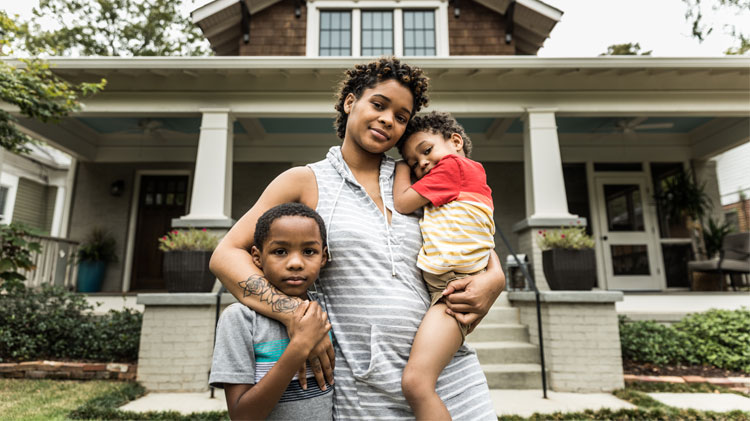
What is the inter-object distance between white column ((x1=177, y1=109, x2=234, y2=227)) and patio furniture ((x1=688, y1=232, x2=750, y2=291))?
7930 mm

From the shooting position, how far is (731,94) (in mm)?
6168

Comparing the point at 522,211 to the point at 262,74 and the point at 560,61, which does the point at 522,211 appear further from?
the point at 262,74

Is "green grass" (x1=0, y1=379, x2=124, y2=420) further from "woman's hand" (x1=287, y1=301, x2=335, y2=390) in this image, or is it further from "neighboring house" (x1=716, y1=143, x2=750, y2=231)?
"neighboring house" (x1=716, y1=143, x2=750, y2=231)

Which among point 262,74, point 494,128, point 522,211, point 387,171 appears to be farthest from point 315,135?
point 387,171

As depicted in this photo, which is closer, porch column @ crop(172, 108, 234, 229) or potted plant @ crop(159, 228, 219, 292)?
potted plant @ crop(159, 228, 219, 292)

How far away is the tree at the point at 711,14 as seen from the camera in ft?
22.2

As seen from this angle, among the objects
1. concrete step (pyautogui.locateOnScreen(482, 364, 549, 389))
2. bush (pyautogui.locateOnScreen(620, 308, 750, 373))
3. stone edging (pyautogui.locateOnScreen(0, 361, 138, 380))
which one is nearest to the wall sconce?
stone edging (pyautogui.locateOnScreen(0, 361, 138, 380))

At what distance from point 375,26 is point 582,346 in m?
6.57

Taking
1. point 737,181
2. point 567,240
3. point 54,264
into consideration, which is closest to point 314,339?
point 567,240

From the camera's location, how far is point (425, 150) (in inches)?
57.9

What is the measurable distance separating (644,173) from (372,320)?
9064 millimetres

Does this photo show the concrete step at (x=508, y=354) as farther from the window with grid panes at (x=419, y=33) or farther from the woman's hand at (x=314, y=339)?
the window with grid panes at (x=419, y=33)

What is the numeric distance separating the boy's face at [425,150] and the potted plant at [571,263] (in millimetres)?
3626

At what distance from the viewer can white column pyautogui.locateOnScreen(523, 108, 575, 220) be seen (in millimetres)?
5617
